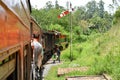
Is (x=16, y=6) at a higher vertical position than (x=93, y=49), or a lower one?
higher

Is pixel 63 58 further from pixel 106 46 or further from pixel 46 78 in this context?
pixel 46 78

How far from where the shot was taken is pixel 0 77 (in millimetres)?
2250

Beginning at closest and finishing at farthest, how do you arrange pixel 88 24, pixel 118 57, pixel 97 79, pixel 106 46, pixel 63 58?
pixel 97 79
pixel 118 57
pixel 106 46
pixel 63 58
pixel 88 24

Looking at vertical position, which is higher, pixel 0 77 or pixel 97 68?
pixel 0 77

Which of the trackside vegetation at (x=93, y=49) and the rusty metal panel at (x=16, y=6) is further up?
the rusty metal panel at (x=16, y=6)

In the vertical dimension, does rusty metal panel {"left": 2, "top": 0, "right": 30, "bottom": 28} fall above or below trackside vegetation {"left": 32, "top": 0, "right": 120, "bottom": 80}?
above

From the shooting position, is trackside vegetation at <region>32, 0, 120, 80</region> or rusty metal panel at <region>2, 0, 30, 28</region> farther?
trackside vegetation at <region>32, 0, 120, 80</region>

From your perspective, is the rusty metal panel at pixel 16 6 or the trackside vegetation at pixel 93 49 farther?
the trackside vegetation at pixel 93 49

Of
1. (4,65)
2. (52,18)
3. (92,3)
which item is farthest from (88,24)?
(92,3)

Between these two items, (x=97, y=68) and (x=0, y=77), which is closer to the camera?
(x=0, y=77)

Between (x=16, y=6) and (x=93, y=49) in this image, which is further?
(x=93, y=49)

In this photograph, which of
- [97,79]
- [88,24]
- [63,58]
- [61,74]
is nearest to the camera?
[97,79]

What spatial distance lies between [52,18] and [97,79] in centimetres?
4427

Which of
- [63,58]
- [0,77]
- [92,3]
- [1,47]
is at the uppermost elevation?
[92,3]
